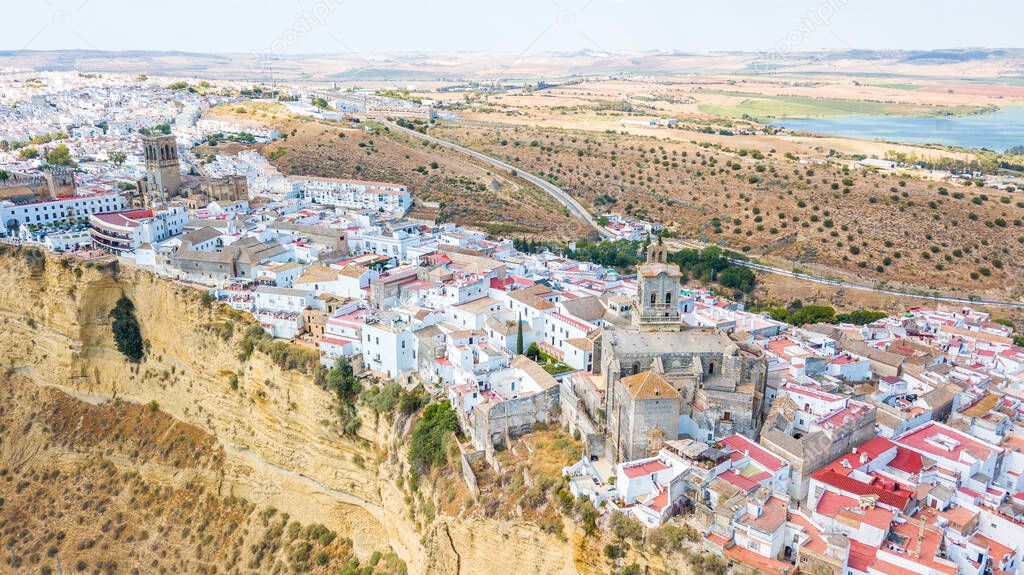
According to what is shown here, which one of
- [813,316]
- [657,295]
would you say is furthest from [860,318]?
[657,295]

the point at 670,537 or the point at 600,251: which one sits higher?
the point at 670,537

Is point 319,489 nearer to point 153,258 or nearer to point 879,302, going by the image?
point 153,258

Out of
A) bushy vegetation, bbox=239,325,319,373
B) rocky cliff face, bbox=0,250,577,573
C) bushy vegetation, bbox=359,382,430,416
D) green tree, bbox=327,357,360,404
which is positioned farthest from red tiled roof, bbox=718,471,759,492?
bushy vegetation, bbox=239,325,319,373

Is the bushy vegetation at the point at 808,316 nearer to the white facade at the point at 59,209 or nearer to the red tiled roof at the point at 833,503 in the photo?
the red tiled roof at the point at 833,503

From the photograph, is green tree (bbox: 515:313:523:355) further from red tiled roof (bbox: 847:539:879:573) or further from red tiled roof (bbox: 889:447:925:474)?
red tiled roof (bbox: 847:539:879:573)

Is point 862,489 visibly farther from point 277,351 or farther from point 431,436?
point 277,351
